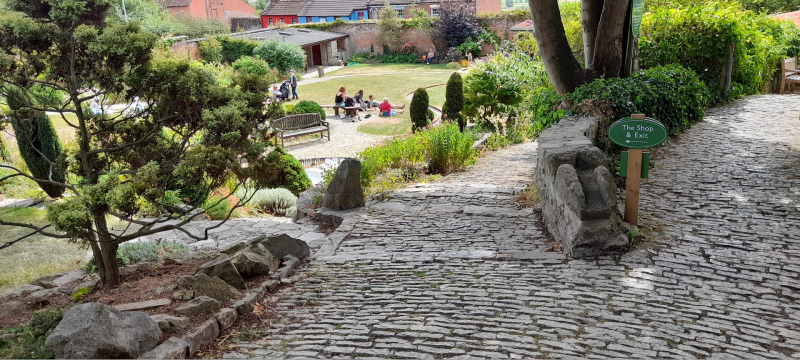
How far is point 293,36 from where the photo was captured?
36.0 metres

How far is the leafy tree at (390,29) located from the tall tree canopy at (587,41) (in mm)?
30448

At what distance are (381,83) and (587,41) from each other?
19.7 metres

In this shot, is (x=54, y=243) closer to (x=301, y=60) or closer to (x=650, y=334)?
(x=650, y=334)

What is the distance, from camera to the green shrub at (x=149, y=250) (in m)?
7.12

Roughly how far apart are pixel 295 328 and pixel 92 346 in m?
1.41

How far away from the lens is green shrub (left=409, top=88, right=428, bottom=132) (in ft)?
55.6

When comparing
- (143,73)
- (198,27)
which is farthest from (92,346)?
(198,27)

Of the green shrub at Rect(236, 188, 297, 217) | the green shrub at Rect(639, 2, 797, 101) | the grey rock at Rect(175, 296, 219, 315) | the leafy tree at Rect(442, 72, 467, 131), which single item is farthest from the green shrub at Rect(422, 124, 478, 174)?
the grey rock at Rect(175, 296, 219, 315)

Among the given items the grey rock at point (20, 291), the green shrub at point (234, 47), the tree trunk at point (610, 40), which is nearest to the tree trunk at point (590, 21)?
the tree trunk at point (610, 40)

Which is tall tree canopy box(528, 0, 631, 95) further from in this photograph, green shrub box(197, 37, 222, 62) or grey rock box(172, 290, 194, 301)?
green shrub box(197, 37, 222, 62)

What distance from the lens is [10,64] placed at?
4.75 metres

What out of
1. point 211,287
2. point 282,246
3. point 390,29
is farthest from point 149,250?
point 390,29

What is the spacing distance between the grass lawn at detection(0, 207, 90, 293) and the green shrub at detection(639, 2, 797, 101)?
1178cm

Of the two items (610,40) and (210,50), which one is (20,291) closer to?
(610,40)
